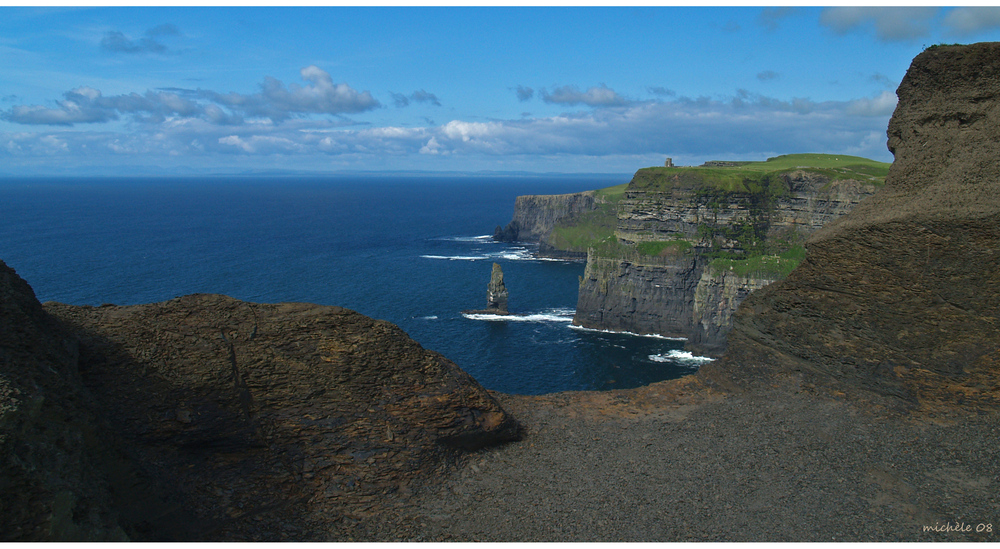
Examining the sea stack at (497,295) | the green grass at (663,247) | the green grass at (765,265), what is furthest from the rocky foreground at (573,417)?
the sea stack at (497,295)

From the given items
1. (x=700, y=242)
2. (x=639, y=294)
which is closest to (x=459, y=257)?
(x=639, y=294)

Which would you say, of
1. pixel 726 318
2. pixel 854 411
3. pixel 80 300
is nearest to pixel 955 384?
pixel 854 411

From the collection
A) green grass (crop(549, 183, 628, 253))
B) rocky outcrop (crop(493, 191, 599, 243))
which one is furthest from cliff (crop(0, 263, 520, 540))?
rocky outcrop (crop(493, 191, 599, 243))

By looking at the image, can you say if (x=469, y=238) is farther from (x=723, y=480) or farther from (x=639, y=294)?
(x=723, y=480)

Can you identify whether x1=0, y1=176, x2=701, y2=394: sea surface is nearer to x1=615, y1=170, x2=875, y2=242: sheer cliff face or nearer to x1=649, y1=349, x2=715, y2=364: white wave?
x1=649, y1=349, x2=715, y2=364: white wave

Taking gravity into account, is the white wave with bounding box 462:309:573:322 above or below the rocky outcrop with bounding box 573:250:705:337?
below

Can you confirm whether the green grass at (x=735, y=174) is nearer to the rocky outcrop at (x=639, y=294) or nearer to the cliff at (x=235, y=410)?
the rocky outcrop at (x=639, y=294)
